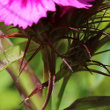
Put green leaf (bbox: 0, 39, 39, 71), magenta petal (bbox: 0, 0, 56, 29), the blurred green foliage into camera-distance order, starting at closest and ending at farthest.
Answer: magenta petal (bbox: 0, 0, 56, 29) < green leaf (bbox: 0, 39, 39, 71) < the blurred green foliage

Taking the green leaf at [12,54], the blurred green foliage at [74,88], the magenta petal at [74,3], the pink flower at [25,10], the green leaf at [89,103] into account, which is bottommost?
the blurred green foliage at [74,88]

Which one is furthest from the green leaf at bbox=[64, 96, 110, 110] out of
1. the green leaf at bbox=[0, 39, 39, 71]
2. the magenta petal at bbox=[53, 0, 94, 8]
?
the magenta petal at bbox=[53, 0, 94, 8]

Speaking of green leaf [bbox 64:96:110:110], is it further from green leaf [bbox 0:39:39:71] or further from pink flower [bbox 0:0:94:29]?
pink flower [bbox 0:0:94:29]

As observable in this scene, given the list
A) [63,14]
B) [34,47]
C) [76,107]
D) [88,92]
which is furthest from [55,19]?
[88,92]

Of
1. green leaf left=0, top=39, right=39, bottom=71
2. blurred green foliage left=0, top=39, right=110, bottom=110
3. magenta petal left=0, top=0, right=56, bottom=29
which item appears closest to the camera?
magenta petal left=0, top=0, right=56, bottom=29

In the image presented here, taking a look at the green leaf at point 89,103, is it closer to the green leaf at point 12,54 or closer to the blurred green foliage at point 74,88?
the green leaf at point 12,54

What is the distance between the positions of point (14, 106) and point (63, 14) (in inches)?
30.9

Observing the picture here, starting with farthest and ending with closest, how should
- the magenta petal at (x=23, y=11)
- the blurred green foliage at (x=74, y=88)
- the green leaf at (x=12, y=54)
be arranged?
the blurred green foliage at (x=74, y=88)
the green leaf at (x=12, y=54)
the magenta petal at (x=23, y=11)

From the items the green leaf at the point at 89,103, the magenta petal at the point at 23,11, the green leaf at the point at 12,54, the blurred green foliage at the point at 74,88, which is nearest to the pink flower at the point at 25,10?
the magenta petal at the point at 23,11

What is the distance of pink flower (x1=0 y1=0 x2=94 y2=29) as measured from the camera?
1.84 ft

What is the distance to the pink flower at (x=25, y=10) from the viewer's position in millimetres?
562

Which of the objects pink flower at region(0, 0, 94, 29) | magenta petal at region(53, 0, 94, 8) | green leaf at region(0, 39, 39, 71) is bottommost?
green leaf at region(0, 39, 39, 71)

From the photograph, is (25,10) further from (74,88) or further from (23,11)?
(74,88)

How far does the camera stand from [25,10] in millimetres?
574
